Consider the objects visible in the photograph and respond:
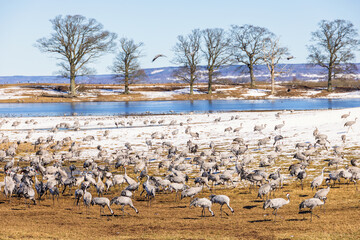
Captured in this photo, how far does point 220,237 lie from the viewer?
41.2 ft

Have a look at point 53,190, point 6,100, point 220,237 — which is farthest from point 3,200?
point 6,100

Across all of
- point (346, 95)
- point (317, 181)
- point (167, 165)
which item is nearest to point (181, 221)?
point (317, 181)

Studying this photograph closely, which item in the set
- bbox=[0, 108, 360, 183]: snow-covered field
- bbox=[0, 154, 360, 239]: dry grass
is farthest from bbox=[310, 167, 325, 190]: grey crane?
bbox=[0, 108, 360, 183]: snow-covered field

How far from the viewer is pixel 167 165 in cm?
2314

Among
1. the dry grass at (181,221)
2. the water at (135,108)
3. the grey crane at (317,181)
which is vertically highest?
the water at (135,108)

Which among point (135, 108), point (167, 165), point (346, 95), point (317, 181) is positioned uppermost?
point (346, 95)

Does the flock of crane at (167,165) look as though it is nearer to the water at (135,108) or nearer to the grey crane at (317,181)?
the grey crane at (317,181)

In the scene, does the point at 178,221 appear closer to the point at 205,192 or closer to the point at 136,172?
the point at 205,192

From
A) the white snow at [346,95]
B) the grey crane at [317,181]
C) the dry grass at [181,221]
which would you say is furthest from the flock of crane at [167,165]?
the white snow at [346,95]

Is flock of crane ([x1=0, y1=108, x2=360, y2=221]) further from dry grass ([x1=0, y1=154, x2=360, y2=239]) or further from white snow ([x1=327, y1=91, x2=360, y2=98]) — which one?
white snow ([x1=327, y1=91, x2=360, y2=98])

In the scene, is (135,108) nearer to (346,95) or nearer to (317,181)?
(346,95)

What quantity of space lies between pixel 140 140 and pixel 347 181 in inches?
674

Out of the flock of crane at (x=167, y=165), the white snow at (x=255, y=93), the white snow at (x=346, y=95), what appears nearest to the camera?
the flock of crane at (x=167, y=165)

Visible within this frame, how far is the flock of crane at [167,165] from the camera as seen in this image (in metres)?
17.6
